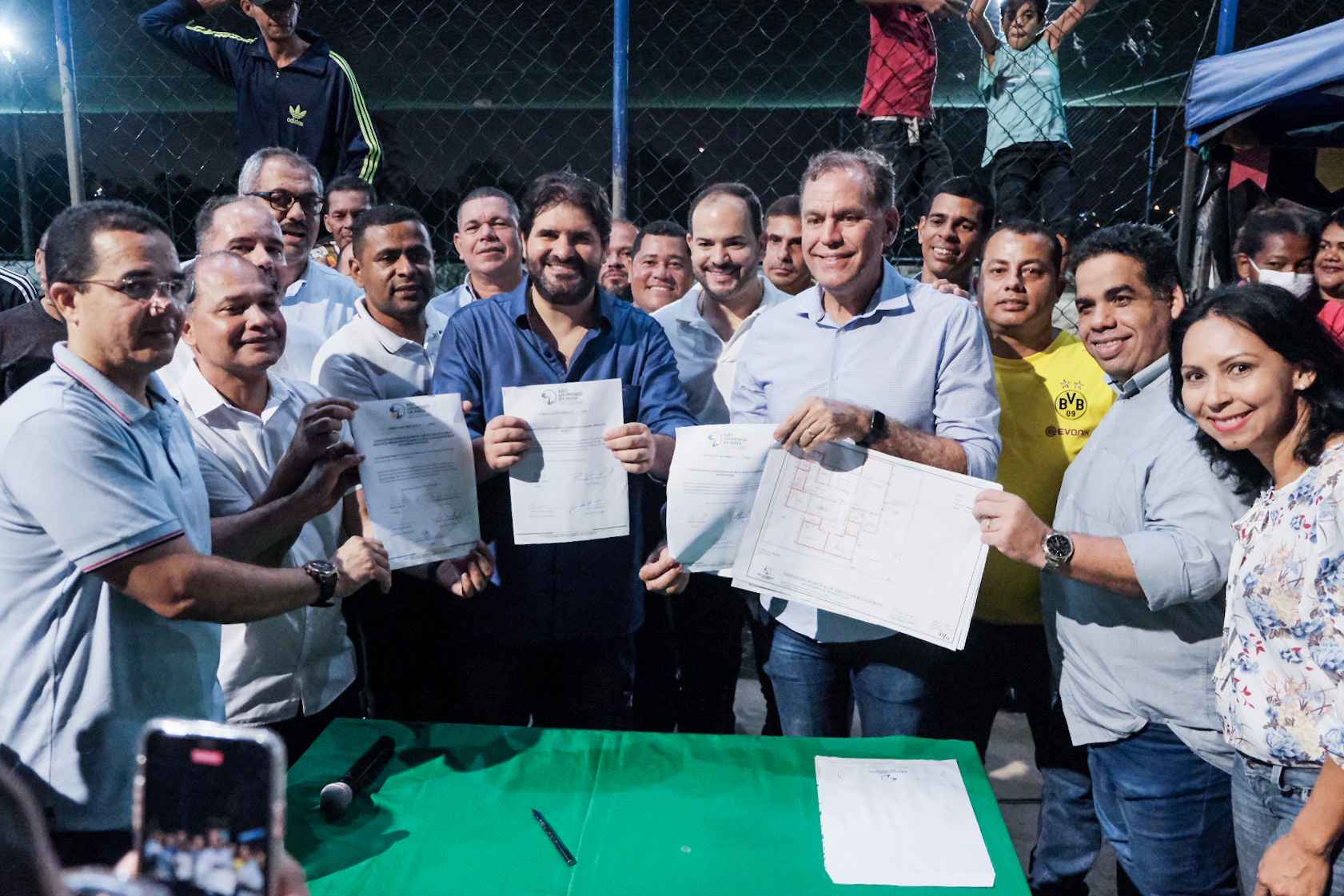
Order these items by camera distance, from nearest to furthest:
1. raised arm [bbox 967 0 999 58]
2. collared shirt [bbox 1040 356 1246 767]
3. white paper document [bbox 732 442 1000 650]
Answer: collared shirt [bbox 1040 356 1246 767], white paper document [bbox 732 442 1000 650], raised arm [bbox 967 0 999 58]

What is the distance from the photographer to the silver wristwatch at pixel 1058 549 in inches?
72.4

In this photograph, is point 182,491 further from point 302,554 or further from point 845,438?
point 845,438

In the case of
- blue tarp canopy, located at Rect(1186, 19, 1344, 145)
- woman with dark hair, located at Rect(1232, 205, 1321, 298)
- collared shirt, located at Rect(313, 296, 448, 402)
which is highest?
blue tarp canopy, located at Rect(1186, 19, 1344, 145)

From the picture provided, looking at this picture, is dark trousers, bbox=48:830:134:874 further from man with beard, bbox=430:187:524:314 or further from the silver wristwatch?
man with beard, bbox=430:187:524:314

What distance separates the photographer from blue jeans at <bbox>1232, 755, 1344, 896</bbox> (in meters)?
1.53

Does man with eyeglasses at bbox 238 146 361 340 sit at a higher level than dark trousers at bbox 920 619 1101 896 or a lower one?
higher

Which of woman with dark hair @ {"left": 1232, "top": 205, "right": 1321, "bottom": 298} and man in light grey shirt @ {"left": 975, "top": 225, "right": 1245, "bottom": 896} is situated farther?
woman with dark hair @ {"left": 1232, "top": 205, "right": 1321, "bottom": 298}

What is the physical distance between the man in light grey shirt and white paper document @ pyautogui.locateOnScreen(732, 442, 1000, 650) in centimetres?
8

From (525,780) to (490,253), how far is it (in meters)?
2.10

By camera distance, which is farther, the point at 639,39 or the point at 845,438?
the point at 639,39

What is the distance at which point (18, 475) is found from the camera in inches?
57.7

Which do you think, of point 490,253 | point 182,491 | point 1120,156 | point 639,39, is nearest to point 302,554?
point 182,491

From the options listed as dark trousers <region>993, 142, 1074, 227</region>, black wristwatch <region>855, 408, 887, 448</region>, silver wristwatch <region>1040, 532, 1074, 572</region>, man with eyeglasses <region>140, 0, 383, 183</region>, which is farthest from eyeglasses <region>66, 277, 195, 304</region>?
dark trousers <region>993, 142, 1074, 227</region>

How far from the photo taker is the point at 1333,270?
10.2 ft
